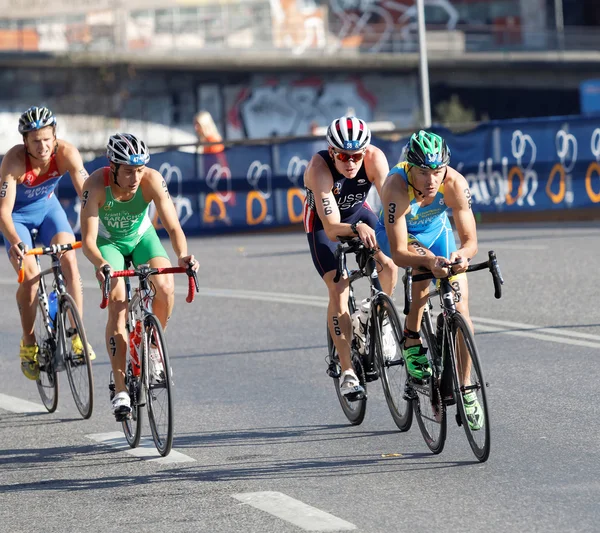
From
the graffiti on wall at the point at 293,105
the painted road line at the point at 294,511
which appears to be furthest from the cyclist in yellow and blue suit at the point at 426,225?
the graffiti on wall at the point at 293,105

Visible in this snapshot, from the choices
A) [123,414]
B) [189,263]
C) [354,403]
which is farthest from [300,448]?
[189,263]

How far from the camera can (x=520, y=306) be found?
1284cm

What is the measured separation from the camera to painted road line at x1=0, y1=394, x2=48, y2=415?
30.6ft

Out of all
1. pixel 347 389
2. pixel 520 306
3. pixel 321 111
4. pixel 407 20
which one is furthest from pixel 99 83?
pixel 347 389

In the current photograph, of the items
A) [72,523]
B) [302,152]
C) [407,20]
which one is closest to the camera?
[72,523]

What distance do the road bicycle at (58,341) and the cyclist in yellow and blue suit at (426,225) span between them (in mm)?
2423

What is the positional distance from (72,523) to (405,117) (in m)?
68.4

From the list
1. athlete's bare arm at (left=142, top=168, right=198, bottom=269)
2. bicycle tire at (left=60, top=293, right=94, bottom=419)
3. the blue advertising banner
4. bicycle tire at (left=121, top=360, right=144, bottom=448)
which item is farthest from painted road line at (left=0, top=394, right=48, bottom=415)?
the blue advertising banner

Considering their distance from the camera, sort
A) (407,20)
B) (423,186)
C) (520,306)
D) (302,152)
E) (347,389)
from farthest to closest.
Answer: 1. (407,20)
2. (302,152)
3. (520,306)
4. (347,389)
5. (423,186)

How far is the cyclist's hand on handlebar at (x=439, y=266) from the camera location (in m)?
6.83

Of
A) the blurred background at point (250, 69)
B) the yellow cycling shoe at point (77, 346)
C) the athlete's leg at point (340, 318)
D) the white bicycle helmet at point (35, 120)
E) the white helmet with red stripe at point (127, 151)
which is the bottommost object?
the yellow cycling shoe at point (77, 346)

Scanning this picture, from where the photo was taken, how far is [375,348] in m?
8.03

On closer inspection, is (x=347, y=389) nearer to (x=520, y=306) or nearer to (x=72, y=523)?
(x=72, y=523)

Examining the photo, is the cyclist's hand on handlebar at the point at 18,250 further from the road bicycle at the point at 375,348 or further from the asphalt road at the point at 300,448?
the road bicycle at the point at 375,348
